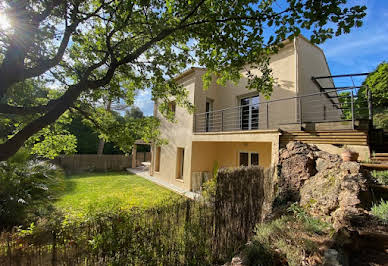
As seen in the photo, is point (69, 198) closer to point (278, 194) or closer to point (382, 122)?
point (278, 194)

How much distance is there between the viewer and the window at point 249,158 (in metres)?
9.67

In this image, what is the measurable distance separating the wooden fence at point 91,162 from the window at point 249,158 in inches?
461

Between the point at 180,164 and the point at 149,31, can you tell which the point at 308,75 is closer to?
the point at 149,31

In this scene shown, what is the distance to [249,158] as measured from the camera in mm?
9977

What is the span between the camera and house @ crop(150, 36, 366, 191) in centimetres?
815

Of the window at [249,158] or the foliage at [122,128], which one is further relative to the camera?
the window at [249,158]

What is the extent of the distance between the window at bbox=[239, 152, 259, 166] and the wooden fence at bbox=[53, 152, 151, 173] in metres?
→ 11.7

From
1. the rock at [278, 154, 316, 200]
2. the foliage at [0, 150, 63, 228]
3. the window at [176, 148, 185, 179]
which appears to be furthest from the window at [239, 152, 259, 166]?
the foliage at [0, 150, 63, 228]

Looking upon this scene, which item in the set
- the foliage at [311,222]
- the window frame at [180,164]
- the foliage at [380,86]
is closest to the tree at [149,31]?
the foliage at [311,222]

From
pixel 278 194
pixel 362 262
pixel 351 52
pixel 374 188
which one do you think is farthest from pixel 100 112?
pixel 351 52

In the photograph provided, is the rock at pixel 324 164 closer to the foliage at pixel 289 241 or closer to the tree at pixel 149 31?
the foliage at pixel 289 241

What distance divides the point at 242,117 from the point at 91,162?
1688cm

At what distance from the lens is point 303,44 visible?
8.57 m

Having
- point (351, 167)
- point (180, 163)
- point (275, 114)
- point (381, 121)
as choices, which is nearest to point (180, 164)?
point (180, 163)
